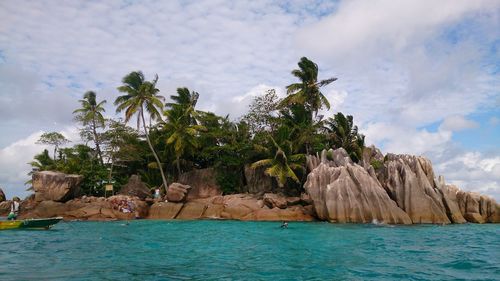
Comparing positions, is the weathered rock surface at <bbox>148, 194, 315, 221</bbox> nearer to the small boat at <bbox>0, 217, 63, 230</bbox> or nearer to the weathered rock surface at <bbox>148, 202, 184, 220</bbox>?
the weathered rock surface at <bbox>148, 202, 184, 220</bbox>

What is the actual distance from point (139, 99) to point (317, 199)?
75.2 feet

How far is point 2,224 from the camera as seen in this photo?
27.7 meters

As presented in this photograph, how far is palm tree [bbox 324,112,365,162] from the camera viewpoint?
42375mm

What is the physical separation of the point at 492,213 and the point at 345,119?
52.1 feet

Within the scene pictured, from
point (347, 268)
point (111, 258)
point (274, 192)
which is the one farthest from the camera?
point (274, 192)

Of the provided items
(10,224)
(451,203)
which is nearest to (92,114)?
(10,224)

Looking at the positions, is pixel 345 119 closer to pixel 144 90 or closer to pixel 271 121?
pixel 271 121

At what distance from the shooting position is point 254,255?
17391 millimetres

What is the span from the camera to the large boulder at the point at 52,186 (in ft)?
140

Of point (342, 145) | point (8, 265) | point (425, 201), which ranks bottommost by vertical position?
point (8, 265)

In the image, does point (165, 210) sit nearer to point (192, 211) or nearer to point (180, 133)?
point (192, 211)

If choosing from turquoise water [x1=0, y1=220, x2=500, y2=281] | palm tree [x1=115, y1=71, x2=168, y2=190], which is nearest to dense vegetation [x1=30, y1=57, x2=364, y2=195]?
palm tree [x1=115, y1=71, x2=168, y2=190]

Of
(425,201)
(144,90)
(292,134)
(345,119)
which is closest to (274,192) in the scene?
(292,134)

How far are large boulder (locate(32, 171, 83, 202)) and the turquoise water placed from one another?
631 inches
